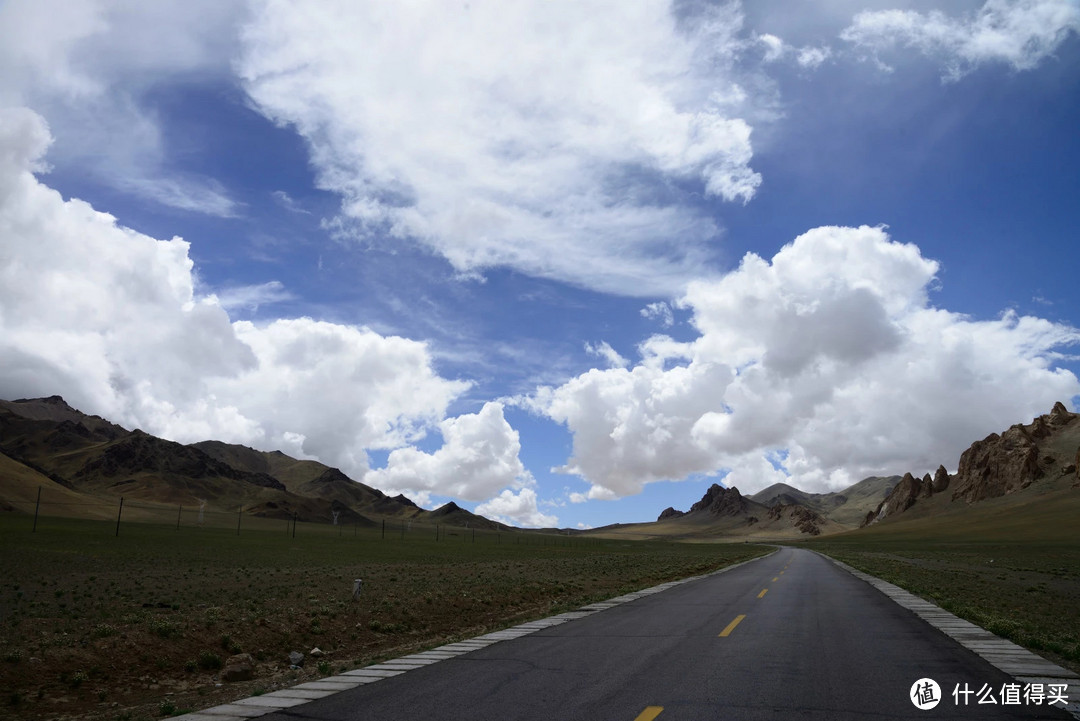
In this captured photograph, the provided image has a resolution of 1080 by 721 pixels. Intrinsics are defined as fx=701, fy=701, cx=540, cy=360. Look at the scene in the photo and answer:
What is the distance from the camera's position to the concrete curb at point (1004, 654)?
416 inches

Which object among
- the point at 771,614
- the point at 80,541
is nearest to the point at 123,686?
the point at 771,614

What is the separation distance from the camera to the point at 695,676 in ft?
35.8

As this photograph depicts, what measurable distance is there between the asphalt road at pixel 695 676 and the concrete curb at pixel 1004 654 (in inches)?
12.1

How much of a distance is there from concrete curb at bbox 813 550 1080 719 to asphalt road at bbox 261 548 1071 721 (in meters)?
0.31

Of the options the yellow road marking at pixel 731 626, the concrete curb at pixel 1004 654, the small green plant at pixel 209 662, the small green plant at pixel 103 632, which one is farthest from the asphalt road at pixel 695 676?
the small green plant at pixel 103 632

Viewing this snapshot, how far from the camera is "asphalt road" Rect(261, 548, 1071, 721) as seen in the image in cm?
900

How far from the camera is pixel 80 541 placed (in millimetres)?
64875

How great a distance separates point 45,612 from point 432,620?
1171 centimetres

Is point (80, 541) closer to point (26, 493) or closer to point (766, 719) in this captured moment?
point (766, 719)

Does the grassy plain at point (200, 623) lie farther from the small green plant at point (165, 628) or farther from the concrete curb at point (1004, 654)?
the concrete curb at point (1004, 654)

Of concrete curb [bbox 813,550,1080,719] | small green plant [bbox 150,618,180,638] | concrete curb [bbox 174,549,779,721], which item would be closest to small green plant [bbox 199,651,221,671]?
small green plant [bbox 150,618,180,638]

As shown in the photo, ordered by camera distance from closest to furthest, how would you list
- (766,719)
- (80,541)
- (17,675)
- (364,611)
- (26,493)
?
(766,719)
(17,675)
(364,611)
(80,541)
(26,493)

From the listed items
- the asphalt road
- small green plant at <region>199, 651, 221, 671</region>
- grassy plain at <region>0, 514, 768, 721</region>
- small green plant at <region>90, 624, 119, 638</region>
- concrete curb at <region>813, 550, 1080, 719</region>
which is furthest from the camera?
small green plant at <region>90, 624, 119, 638</region>

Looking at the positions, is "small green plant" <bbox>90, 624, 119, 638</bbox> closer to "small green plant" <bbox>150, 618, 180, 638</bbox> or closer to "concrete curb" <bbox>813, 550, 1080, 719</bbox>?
"small green plant" <bbox>150, 618, 180, 638</bbox>
